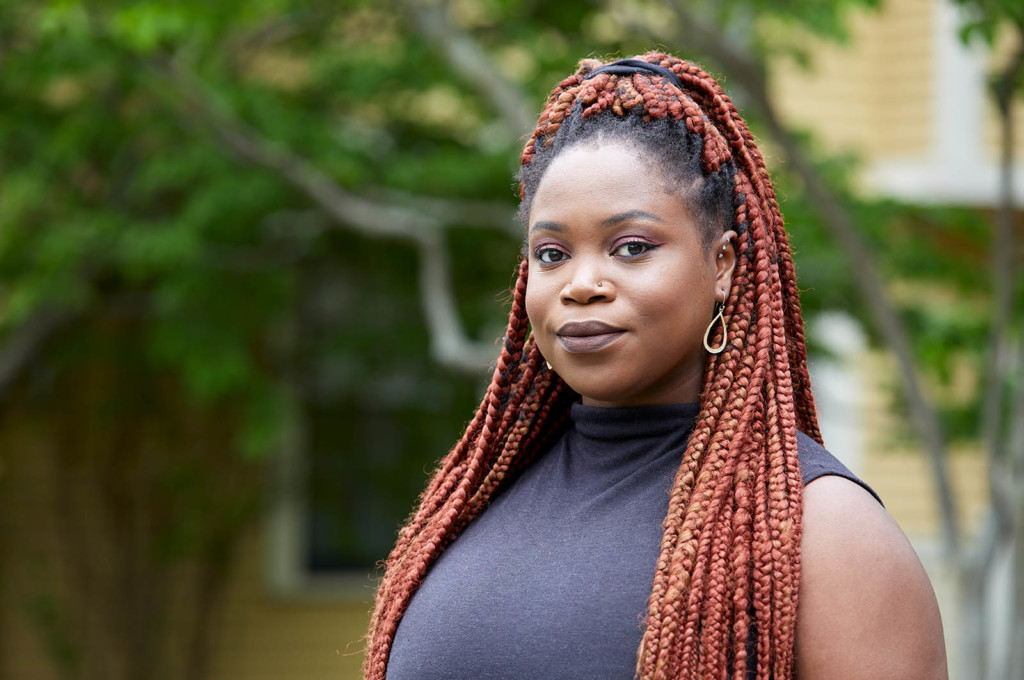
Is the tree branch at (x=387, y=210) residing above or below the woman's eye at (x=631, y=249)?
above

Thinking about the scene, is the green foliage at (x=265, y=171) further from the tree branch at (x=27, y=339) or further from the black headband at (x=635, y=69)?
the black headband at (x=635, y=69)

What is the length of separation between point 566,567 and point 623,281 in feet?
1.25

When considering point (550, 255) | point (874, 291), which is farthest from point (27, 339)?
point (550, 255)

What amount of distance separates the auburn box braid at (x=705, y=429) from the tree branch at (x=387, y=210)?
3149 mm

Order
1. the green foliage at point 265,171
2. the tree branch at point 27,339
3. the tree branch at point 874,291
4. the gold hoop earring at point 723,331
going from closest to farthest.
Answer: the gold hoop earring at point 723,331, the tree branch at point 874,291, the green foliage at point 265,171, the tree branch at point 27,339

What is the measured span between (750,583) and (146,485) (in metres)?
6.47

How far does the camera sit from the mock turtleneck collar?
5.67 feet

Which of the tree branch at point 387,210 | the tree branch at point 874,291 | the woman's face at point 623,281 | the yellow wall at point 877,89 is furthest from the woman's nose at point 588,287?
the yellow wall at point 877,89

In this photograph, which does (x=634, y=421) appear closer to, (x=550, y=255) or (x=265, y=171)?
(x=550, y=255)

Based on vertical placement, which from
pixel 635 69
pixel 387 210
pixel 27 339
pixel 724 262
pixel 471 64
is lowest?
pixel 724 262

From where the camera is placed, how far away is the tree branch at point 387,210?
5.32 meters

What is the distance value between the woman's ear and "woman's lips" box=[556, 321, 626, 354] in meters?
0.15

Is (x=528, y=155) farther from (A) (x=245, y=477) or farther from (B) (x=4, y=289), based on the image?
(A) (x=245, y=477)

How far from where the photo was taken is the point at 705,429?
165 cm
